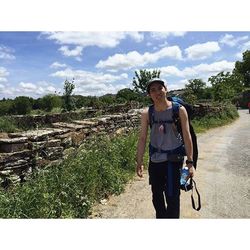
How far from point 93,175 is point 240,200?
244 cm

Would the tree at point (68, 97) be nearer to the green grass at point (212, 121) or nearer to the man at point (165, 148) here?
the green grass at point (212, 121)

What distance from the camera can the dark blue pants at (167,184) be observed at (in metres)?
4.14

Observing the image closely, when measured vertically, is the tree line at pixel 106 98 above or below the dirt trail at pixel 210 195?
above

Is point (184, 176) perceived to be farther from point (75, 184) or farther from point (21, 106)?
point (21, 106)

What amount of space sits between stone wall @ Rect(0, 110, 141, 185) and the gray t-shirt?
2.34 m

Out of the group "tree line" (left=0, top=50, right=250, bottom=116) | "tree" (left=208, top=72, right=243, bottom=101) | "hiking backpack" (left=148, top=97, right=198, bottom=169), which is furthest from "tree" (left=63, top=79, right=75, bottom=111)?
"tree" (left=208, top=72, right=243, bottom=101)

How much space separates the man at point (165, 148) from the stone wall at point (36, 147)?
227cm

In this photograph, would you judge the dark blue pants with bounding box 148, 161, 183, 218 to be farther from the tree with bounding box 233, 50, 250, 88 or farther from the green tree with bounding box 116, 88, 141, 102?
the tree with bounding box 233, 50, 250, 88

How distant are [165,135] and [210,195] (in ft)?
9.60

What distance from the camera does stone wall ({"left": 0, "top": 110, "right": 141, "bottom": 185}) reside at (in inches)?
223

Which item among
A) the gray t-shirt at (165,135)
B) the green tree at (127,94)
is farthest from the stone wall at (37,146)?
the green tree at (127,94)

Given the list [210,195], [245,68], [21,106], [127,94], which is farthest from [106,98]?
[245,68]
